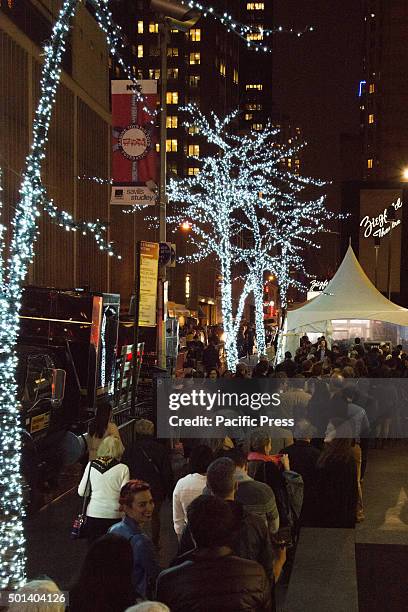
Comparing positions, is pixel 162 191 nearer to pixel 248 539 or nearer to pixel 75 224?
pixel 75 224

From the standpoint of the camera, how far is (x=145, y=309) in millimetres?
10930

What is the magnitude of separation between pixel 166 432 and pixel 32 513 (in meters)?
3.07

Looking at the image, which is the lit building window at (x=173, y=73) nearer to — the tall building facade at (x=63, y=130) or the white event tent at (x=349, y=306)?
the tall building facade at (x=63, y=130)

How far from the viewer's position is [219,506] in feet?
11.9

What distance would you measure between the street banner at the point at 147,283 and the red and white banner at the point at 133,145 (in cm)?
368

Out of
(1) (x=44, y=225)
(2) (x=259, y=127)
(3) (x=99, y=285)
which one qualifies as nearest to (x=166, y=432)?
(1) (x=44, y=225)

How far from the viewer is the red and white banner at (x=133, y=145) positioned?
14.2 m

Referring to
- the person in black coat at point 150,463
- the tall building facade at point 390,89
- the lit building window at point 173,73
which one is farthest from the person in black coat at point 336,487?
the lit building window at point 173,73

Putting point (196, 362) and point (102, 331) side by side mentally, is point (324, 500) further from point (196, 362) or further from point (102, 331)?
point (196, 362)

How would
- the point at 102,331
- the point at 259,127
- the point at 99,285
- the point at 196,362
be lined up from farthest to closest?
the point at 259,127 < the point at 99,285 < the point at 196,362 < the point at 102,331

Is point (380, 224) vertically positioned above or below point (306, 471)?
above

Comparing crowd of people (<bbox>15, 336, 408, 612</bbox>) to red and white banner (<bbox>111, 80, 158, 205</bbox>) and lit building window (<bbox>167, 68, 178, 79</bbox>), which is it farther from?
lit building window (<bbox>167, 68, 178, 79</bbox>)

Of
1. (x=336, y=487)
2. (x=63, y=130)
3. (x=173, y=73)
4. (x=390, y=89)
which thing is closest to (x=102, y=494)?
(x=336, y=487)

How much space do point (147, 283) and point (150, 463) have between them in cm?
368
